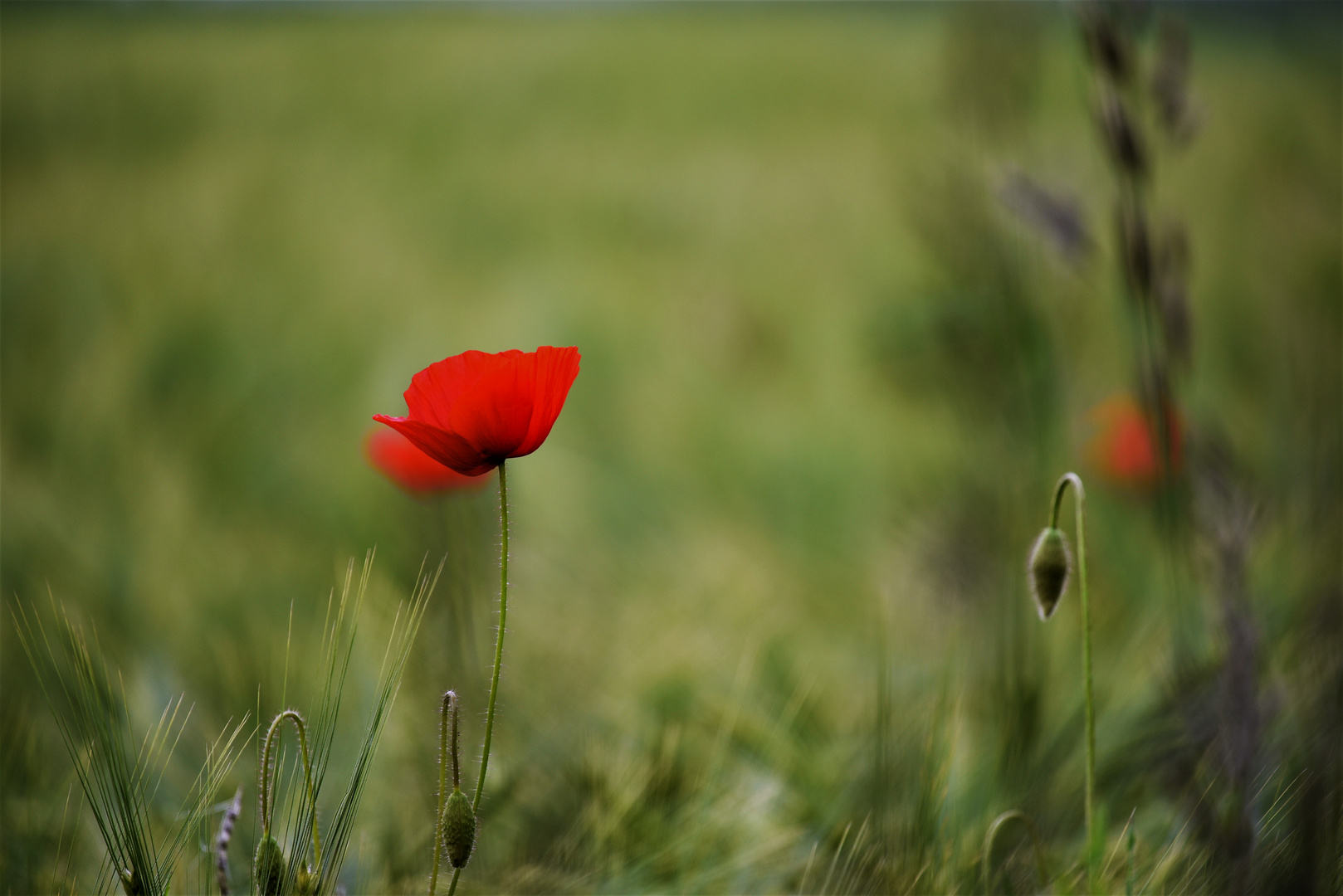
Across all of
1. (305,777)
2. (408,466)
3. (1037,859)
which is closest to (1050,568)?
(1037,859)

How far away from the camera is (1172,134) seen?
0.42m

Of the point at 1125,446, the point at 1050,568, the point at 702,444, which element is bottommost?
the point at 702,444

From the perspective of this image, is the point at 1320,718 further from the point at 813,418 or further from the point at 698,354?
the point at 698,354

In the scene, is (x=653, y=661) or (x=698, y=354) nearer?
(x=653, y=661)

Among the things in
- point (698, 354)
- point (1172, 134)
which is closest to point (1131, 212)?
point (1172, 134)

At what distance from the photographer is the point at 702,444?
1.25m

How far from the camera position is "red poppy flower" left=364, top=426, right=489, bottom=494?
23.3 inches

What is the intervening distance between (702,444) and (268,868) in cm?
101

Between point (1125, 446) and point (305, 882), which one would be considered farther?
point (1125, 446)

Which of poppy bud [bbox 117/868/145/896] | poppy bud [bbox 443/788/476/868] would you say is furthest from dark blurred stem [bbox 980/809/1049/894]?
poppy bud [bbox 117/868/145/896]

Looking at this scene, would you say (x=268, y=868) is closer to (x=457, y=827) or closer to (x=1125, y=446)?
(x=457, y=827)

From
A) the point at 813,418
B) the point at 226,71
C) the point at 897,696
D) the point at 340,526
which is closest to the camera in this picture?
the point at 897,696

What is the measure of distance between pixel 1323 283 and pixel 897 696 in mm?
1184

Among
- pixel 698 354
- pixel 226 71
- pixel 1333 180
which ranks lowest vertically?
pixel 698 354
